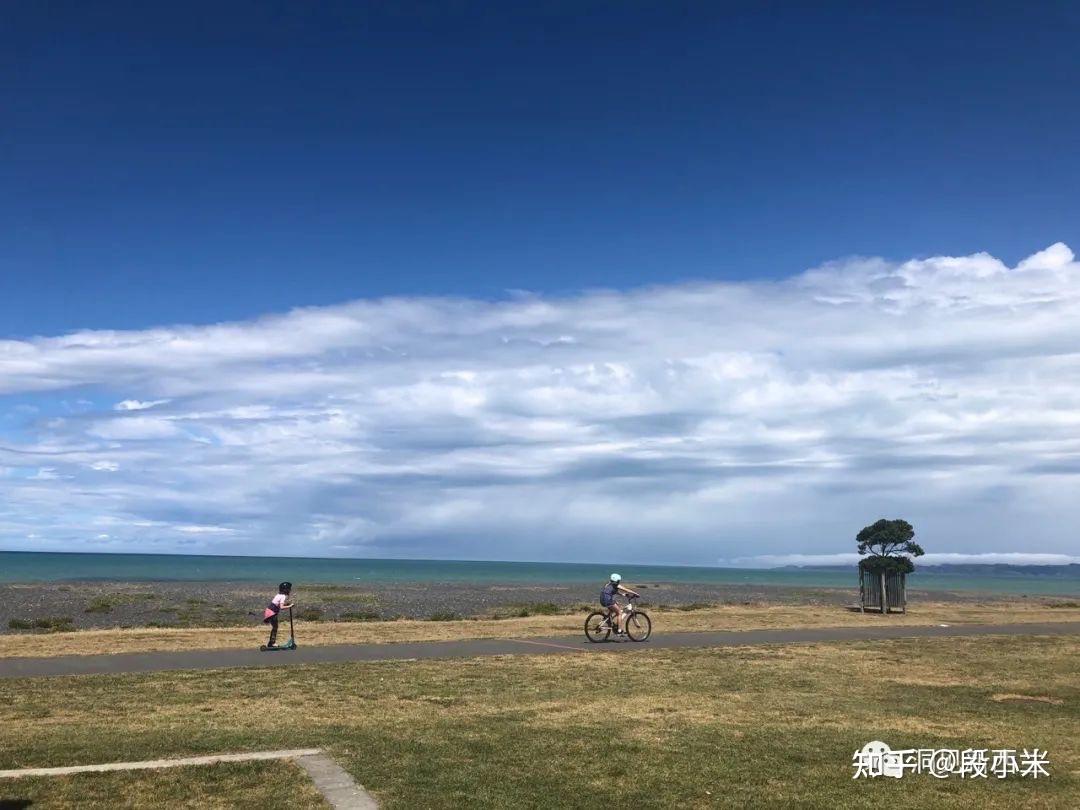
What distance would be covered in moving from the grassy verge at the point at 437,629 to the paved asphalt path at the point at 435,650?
146 centimetres

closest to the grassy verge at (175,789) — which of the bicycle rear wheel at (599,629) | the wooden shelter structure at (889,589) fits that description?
the bicycle rear wheel at (599,629)

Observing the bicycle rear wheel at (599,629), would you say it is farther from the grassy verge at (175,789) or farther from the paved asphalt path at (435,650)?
Result: the grassy verge at (175,789)

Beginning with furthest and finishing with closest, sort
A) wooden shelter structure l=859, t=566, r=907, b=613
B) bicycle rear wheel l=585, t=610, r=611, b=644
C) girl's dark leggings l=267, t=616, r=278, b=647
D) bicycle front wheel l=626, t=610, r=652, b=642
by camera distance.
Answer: wooden shelter structure l=859, t=566, r=907, b=613 < bicycle front wheel l=626, t=610, r=652, b=642 < bicycle rear wheel l=585, t=610, r=611, b=644 < girl's dark leggings l=267, t=616, r=278, b=647

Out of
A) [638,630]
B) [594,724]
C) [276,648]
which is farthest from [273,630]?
[594,724]

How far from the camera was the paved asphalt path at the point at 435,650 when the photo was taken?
1966cm

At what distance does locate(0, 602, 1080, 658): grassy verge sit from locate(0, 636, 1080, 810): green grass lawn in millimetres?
6198

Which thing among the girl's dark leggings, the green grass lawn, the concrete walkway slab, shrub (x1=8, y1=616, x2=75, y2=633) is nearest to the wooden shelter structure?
the green grass lawn

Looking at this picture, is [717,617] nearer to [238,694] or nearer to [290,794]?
[238,694]

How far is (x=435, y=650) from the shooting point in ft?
76.6

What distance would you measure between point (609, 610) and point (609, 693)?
32.8 ft

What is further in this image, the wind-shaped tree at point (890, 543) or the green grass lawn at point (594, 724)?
the wind-shaped tree at point (890, 543)

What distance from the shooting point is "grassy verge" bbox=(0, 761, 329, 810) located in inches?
357

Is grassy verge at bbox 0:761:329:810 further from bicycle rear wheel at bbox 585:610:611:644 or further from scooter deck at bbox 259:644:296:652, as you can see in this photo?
bicycle rear wheel at bbox 585:610:611:644

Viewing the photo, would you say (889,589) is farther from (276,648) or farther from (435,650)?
(276,648)
